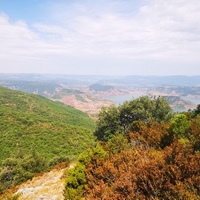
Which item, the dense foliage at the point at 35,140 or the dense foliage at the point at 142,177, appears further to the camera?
the dense foliage at the point at 35,140

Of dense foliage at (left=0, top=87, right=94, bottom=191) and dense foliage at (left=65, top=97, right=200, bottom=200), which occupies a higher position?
dense foliage at (left=65, top=97, right=200, bottom=200)

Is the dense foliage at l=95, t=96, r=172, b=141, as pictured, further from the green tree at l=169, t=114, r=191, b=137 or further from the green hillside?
the green tree at l=169, t=114, r=191, b=137

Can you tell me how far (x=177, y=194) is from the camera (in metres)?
8.89

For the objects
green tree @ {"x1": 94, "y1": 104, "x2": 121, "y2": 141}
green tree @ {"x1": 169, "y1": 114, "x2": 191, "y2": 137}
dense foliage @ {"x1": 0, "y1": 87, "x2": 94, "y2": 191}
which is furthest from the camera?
green tree @ {"x1": 94, "y1": 104, "x2": 121, "y2": 141}

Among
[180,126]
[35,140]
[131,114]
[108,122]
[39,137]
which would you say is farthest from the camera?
[39,137]

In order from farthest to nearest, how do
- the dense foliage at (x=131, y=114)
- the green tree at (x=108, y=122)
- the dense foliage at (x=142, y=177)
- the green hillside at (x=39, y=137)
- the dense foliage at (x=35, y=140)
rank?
the green hillside at (x=39, y=137) → the green tree at (x=108, y=122) → the dense foliage at (x=131, y=114) → the dense foliage at (x=35, y=140) → the dense foliage at (x=142, y=177)

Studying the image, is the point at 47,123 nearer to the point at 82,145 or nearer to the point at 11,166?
the point at 82,145

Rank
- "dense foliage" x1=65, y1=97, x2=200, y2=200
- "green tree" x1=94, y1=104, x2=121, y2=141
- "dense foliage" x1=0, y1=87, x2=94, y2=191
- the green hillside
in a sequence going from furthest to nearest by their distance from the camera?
1. the green hillside
2. "green tree" x1=94, y1=104, x2=121, y2=141
3. "dense foliage" x1=0, y1=87, x2=94, y2=191
4. "dense foliage" x1=65, y1=97, x2=200, y2=200

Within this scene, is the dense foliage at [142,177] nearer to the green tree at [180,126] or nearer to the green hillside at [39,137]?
the green tree at [180,126]

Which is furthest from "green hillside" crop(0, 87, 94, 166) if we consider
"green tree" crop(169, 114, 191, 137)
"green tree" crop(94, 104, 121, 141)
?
"green tree" crop(169, 114, 191, 137)

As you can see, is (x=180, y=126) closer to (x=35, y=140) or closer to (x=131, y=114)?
(x=131, y=114)

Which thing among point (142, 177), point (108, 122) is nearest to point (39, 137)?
point (108, 122)

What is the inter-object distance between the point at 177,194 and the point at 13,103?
102735 millimetres

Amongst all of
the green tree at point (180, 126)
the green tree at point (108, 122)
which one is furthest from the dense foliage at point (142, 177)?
the green tree at point (108, 122)
